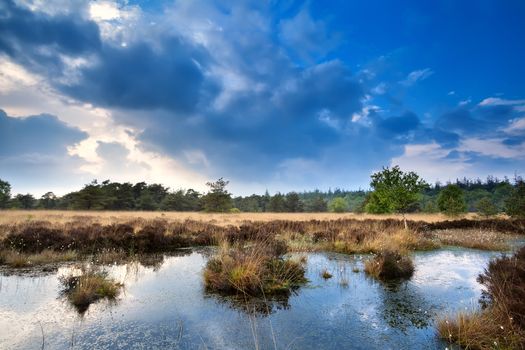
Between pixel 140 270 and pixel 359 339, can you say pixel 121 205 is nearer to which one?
pixel 140 270

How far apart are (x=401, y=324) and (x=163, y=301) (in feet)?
15.7

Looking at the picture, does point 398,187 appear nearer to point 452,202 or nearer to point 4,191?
point 452,202

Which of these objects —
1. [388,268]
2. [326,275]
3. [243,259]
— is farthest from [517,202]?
[243,259]

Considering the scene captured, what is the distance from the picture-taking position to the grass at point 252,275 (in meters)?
8.19

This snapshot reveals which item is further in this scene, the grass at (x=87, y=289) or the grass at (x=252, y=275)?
the grass at (x=252, y=275)

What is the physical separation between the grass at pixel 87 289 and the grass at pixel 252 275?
2231 mm

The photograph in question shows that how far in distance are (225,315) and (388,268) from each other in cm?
559

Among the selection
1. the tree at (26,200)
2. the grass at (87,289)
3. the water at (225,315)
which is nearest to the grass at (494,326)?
the water at (225,315)

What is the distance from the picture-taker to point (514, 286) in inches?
248

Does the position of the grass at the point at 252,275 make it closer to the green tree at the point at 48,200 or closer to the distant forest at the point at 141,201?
the distant forest at the point at 141,201

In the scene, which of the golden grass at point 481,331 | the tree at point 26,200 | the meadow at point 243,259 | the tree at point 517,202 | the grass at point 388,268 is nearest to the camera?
the golden grass at point 481,331

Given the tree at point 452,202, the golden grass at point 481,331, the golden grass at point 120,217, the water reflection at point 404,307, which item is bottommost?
the water reflection at point 404,307

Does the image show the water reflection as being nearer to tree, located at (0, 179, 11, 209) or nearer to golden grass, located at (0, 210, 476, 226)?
golden grass, located at (0, 210, 476, 226)

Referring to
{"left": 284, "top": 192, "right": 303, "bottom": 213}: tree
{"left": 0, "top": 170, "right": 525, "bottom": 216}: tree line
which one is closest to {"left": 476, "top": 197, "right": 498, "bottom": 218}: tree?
{"left": 0, "top": 170, "right": 525, "bottom": 216}: tree line
